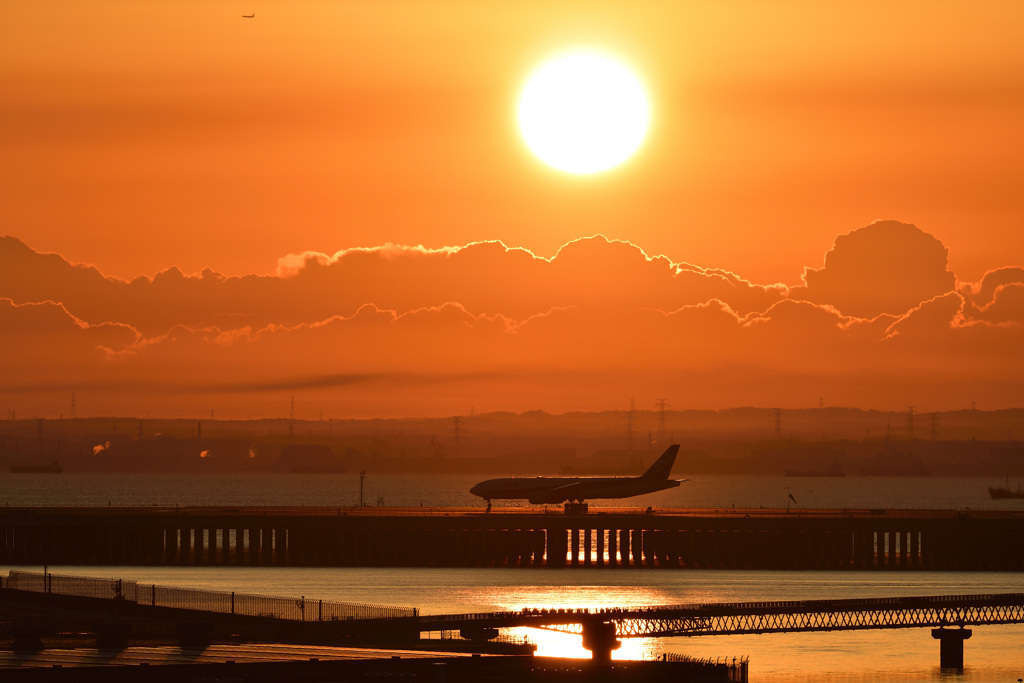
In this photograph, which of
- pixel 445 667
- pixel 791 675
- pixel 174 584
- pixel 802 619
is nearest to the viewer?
pixel 445 667

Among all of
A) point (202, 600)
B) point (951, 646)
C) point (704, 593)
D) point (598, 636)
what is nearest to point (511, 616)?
point (598, 636)

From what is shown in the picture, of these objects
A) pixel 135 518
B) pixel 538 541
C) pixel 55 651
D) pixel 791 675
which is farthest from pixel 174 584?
pixel 55 651

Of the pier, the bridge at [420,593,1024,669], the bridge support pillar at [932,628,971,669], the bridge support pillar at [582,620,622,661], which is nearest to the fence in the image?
the bridge at [420,593,1024,669]

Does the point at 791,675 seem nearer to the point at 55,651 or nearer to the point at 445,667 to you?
the point at 445,667

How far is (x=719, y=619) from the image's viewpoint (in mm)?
115688

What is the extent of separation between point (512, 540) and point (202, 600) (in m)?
54.9

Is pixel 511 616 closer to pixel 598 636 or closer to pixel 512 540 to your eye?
pixel 598 636

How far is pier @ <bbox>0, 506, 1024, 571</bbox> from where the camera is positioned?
176 meters

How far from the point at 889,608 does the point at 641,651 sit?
56.7ft

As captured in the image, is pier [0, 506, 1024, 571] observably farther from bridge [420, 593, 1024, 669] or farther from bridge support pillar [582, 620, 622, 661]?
bridge support pillar [582, 620, 622, 661]

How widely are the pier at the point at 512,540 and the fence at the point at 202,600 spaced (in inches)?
1601

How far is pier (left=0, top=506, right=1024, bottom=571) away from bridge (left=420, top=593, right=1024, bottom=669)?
4545 cm

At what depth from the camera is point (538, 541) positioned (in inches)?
6978

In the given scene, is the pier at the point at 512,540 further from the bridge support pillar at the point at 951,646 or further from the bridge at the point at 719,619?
the bridge support pillar at the point at 951,646
